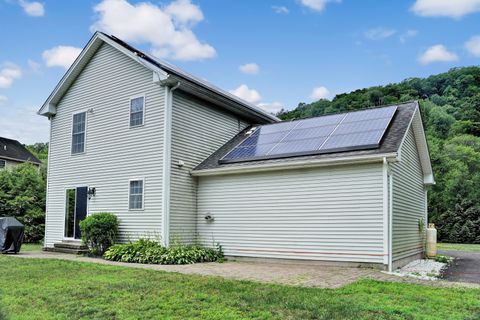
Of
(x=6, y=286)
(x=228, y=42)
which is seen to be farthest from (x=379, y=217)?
(x=228, y=42)

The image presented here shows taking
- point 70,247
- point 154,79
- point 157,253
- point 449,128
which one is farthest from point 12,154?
point 449,128

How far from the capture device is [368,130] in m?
10.8

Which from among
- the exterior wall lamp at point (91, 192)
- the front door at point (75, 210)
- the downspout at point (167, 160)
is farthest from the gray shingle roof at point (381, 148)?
the front door at point (75, 210)

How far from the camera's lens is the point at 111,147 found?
13.4 m

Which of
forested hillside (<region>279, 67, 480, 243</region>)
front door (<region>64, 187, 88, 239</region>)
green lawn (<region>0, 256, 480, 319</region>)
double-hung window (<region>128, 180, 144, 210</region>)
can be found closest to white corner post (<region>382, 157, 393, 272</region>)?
green lawn (<region>0, 256, 480, 319</region>)

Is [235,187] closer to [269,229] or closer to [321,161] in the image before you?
[269,229]

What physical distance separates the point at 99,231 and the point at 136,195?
5.01ft

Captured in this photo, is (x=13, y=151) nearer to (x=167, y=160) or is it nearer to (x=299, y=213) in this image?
(x=167, y=160)

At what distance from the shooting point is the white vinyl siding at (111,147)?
1226 centimetres

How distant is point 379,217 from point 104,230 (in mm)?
8018

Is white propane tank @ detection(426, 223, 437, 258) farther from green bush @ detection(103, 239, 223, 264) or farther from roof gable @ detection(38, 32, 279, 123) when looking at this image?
roof gable @ detection(38, 32, 279, 123)

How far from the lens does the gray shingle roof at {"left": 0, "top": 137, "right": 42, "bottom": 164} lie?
37.9m

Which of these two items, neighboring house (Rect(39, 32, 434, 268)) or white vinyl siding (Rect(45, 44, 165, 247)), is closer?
neighboring house (Rect(39, 32, 434, 268))

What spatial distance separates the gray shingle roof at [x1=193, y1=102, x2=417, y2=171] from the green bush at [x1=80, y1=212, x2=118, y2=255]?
315 cm
